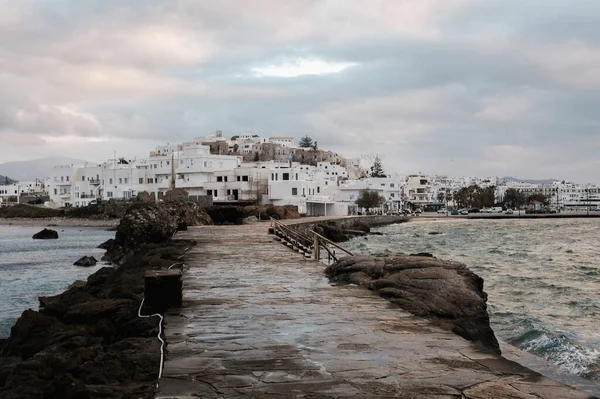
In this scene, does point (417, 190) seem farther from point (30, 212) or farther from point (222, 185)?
point (30, 212)

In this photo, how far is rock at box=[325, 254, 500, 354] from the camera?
9531 mm

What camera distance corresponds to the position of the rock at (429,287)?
9.53 meters

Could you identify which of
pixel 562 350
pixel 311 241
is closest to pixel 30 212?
pixel 311 241

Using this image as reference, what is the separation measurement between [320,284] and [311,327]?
13.7 ft

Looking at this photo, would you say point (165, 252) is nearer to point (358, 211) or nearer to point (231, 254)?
point (231, 254)

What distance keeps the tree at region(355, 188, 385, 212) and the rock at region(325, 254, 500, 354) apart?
9880 centimetres

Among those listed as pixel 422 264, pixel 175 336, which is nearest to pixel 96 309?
pixel 175 336

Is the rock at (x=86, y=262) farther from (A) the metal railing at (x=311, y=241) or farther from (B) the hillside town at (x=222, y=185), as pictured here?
(B) the hillside town at (x=222, y=185)

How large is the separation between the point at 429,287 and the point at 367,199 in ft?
334

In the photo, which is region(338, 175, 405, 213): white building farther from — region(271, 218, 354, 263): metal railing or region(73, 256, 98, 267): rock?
region(271, 218, 354, 263): metal railing

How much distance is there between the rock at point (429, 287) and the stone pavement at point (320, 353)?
0.40 meters

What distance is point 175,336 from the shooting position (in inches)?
302

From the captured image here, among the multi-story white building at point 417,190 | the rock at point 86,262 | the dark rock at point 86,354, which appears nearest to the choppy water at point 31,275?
the rock at point 86,262

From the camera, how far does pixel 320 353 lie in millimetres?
6898
